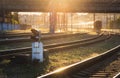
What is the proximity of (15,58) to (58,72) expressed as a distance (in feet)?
13.8

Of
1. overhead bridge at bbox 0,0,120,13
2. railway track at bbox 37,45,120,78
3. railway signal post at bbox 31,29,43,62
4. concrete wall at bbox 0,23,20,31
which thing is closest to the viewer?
railway track at bbox 37,45,120,78

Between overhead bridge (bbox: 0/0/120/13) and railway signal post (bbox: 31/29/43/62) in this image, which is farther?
overhead bridge (bbox: 0/0/120/13)

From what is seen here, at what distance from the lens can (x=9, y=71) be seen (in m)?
12.3

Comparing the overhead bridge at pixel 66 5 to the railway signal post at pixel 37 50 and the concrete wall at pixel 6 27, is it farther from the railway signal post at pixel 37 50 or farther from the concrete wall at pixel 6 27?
the railway signal post at pixel 37 50

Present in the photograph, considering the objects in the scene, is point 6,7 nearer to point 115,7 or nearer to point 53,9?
point 53,9

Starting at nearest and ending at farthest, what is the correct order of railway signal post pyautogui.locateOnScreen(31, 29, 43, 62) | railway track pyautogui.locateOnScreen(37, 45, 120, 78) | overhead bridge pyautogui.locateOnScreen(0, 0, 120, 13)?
railway track pyautogui.locateOnScreen(37, 45, 120, 78)
railway signal post pyautogui.locateOnScreen(31, 29, 43, 62)
overhead bridge pyautogui.locateOnScreen(0, 0, 120, 13)

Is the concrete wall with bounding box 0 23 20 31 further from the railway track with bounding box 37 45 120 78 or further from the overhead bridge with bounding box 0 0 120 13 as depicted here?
the railway track with bounding box 37 45 120 78

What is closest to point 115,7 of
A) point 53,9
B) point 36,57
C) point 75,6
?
point 75,6

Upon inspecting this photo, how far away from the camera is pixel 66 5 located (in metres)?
73.4

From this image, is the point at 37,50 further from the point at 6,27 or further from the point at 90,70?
the point at 6,27

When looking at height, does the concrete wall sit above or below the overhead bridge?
below

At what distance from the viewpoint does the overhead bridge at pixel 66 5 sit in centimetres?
7400

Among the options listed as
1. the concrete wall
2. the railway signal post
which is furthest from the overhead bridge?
the railway signal post

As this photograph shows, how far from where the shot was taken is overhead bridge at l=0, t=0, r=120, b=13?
7400cm
